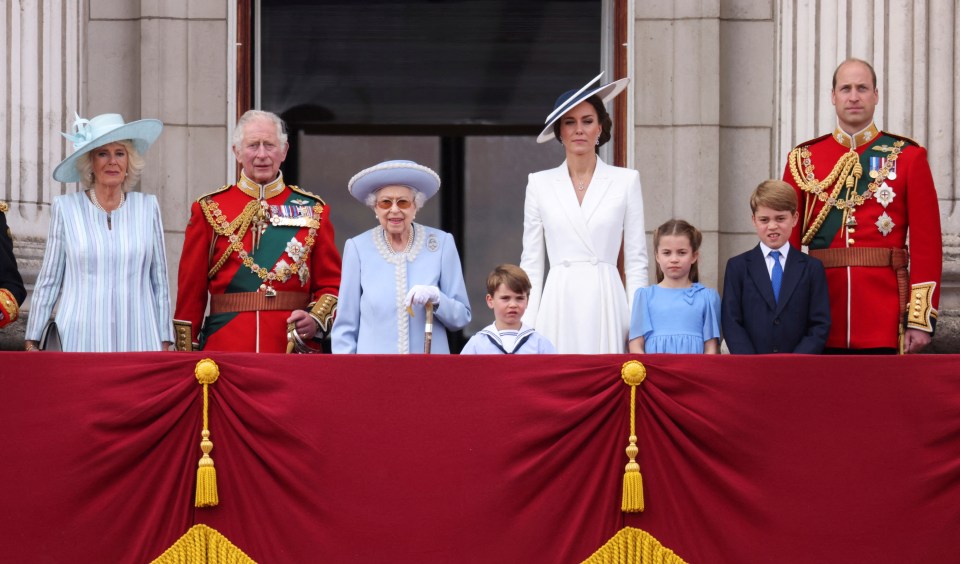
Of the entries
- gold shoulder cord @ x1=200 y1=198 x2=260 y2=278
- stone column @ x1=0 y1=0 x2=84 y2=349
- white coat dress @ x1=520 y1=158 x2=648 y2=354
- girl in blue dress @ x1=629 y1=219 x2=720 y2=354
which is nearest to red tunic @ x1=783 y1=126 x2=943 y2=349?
girl in blue dress @ x1=629 y1=219 x2=720 y2=354

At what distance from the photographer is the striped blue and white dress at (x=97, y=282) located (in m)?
6.53

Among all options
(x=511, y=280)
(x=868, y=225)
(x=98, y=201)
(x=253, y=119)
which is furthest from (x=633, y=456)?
(x=98, y=201)

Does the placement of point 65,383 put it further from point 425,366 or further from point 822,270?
point 822,270

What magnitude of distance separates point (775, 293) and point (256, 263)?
84.9 inches

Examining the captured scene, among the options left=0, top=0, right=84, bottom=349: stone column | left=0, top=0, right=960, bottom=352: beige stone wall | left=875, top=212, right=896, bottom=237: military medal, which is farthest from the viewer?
left=0, top=0, right=960, bottom=352: beige stone wall

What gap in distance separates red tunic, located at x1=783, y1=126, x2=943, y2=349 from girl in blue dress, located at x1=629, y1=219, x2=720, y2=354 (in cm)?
57

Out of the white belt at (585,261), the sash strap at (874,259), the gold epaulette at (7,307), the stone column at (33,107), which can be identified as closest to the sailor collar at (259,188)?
the gold epaulette at (7,307)

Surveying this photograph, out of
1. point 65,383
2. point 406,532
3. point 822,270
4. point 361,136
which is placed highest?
point 361,136

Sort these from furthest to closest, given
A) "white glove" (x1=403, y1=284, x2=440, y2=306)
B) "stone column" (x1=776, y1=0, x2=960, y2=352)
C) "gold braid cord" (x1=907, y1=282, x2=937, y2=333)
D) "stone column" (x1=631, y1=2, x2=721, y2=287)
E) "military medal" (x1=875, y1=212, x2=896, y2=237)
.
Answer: "stone column" (x1=631, y1=2, x2=721, y2=287)
"stone column" (x1=776, y1=0, x2=960, y2=352)
"military medal" (x1=875, y1=212, x2=896, y2=237)
"gold braid cord" (x1=907, y1=282, x2=937, y2=333)
"white glove" (x1=403, y1=284, x2=440, y2=306)

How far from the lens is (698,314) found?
255 inches

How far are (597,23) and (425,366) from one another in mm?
4852

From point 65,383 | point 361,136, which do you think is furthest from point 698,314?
point 361,136

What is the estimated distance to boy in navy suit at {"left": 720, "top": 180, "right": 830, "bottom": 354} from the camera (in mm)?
6402

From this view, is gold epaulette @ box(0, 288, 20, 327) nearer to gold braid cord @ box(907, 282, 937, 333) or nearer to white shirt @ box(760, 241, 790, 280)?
white shirt @ box(760, 241, 790, 280)
